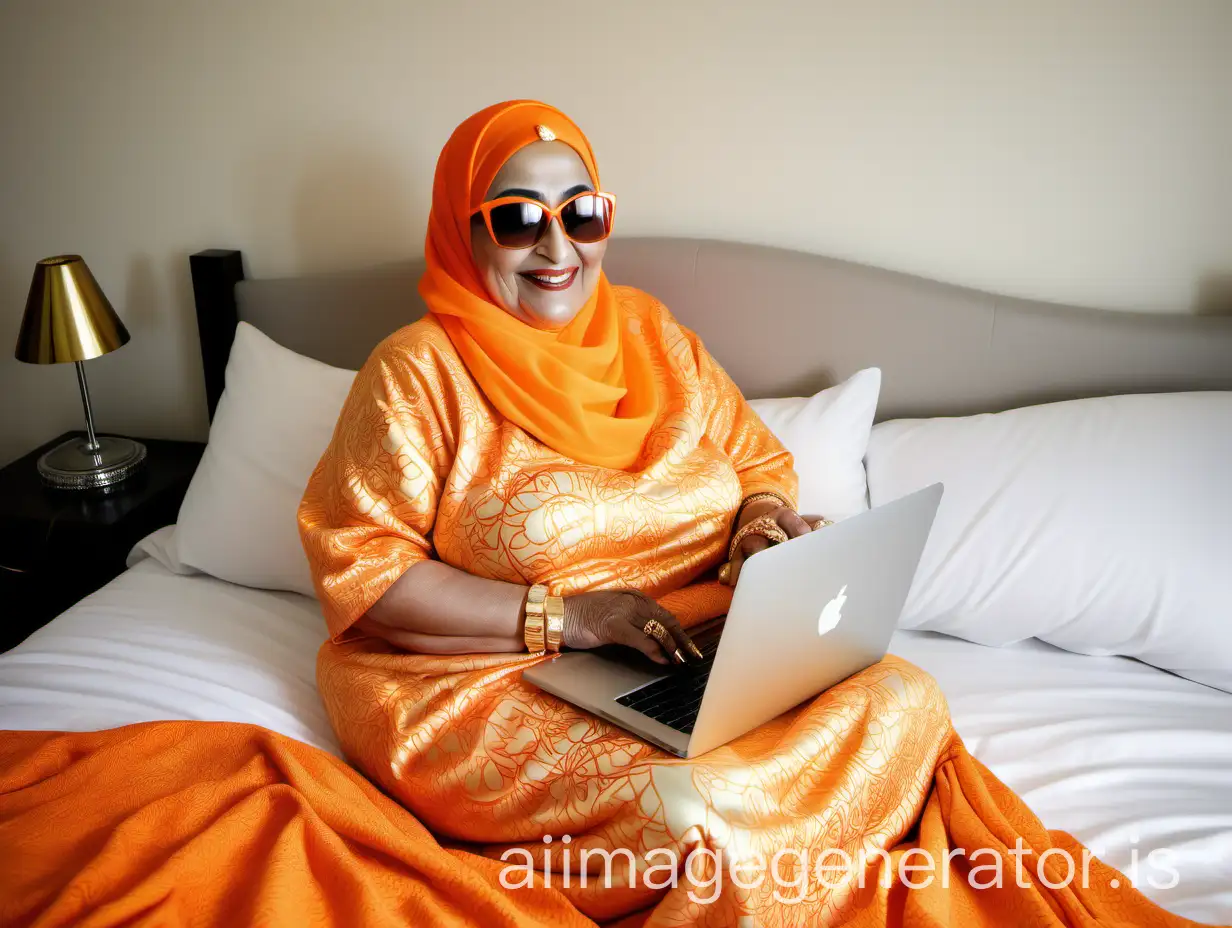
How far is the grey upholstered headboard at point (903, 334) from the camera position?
5.85 feet

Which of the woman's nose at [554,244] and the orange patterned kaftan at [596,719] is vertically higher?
the woman's nose at [554,244]

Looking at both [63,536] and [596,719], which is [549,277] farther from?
[63,536]

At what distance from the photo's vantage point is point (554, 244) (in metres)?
1.45

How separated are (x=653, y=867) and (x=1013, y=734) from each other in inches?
24.3

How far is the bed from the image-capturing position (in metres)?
1.30

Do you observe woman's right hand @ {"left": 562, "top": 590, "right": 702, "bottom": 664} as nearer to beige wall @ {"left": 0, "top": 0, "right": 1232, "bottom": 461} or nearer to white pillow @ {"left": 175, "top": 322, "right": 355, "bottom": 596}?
white pillow @ {"left": 175, "top": 322, "right": 355, "bottom": 596}

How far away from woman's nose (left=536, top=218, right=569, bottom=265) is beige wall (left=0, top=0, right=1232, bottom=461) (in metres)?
0.61

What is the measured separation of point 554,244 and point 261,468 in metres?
0.83

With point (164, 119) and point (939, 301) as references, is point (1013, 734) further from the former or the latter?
point (164, 119)

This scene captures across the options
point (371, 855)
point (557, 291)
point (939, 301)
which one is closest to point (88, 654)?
point (371, 855)

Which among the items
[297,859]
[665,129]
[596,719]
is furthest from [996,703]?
[665,129]

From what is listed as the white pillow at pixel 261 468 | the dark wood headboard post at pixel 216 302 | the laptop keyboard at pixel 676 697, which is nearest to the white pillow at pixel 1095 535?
the laptop keyboard at pixel 676 697

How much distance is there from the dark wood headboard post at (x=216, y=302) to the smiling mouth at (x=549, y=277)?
104 centimetres

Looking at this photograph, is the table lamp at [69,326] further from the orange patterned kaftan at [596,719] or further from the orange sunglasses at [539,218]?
the orange sunglasses at [539,218]
